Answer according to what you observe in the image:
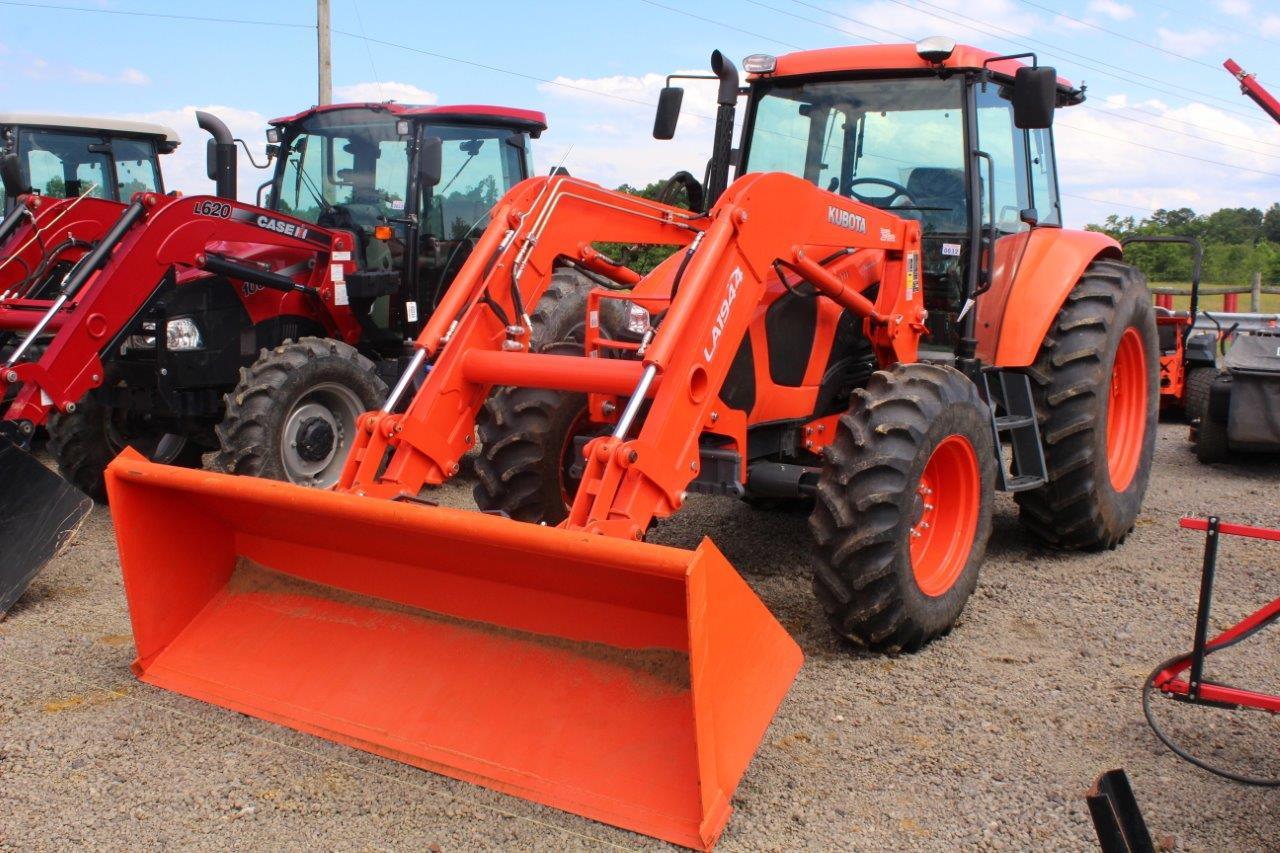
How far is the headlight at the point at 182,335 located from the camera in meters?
6.50

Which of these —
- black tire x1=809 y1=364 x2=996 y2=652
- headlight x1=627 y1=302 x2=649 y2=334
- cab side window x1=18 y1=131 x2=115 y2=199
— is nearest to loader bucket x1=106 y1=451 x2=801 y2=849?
black tire x1=809 y1=364 x2=996 y2=652

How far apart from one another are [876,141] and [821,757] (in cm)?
313

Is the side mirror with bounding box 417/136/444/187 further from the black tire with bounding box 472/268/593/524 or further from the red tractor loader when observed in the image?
the black tire with bounding box 472/268/593/524

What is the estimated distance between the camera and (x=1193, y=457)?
8758 millimetres

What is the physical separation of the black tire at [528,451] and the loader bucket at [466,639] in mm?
1057

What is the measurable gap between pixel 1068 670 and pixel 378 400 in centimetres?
436

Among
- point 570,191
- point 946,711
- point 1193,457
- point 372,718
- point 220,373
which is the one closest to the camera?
point 372,718

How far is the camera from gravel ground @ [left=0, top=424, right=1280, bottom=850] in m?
3.06

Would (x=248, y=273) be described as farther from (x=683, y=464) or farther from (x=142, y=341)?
(x=683, y=464)

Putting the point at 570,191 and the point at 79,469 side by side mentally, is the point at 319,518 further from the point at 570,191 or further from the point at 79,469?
the point at 79,469

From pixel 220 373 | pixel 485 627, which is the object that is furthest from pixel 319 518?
pixel 220 373

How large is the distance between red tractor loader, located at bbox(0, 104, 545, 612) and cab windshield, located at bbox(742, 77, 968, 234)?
2430 mm

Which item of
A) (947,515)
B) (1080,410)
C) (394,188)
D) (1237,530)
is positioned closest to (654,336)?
(947,515)

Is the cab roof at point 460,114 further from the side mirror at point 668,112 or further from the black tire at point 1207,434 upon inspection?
the black tire at point 1207,434
